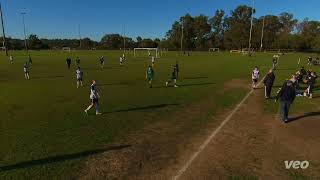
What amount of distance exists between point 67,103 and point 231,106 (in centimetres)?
992

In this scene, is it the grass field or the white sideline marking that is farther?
the grass field

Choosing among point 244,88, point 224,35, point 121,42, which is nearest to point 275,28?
point 224,35

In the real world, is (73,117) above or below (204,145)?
above

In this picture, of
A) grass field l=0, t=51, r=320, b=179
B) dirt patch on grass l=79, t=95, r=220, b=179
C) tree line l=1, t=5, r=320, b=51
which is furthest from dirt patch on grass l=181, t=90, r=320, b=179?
tree line l=1, t=5, r=320, b=51

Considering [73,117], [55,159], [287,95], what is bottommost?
[55,159]

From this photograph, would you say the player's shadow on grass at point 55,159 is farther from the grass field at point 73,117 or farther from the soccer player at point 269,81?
the soccer player at point 269,81

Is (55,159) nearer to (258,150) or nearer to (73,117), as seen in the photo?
(73,117)

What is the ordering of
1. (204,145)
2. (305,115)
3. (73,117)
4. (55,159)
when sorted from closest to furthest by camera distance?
(55,159) < (204,145) < (73,117) < (305,115)

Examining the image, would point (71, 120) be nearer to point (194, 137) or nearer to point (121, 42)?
point (194, 137)

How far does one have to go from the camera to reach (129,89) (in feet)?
79.0

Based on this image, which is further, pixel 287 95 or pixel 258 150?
pixel 287 95

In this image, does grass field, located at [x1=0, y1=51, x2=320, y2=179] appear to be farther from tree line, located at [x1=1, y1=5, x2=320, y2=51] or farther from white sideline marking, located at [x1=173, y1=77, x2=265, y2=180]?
tree line, located at [x1=1, y1=5, x2=320, y2=51]

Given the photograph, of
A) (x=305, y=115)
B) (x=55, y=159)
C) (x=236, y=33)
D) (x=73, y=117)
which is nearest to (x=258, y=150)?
(x=305, y=115)

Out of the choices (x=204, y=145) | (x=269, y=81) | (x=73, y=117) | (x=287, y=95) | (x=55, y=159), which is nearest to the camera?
(x=55, y=159)
